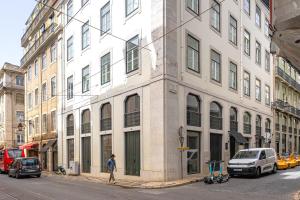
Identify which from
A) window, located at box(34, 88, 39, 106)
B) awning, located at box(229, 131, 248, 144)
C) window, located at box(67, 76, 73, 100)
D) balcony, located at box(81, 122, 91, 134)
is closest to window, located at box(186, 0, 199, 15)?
awning, located at box(229, 131, 248, 144)

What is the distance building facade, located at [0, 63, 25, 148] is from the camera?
191 ft

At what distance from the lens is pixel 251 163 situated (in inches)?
805

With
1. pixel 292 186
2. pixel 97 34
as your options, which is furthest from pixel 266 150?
pixel 97 34

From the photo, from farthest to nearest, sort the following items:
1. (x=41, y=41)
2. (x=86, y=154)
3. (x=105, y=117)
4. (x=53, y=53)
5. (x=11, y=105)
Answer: (x=11, y=105) → (x=41, y=41) → (x=53, y=53) → (x=86, y=154) → (x=105, y=117)

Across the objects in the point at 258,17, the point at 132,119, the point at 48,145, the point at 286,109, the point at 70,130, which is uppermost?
the point at 258,17

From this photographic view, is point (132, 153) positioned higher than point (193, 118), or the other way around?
point (193, 118)

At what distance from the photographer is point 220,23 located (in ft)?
90.6

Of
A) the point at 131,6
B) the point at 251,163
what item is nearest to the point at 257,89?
the point at 251,163

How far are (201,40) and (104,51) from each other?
7108 millimetres

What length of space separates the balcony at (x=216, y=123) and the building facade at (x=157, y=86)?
0.07 m

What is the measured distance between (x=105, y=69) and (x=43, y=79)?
16084 mm

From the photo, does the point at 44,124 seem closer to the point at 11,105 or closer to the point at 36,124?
the point at 36,124

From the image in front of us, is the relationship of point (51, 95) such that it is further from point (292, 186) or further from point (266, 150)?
point (292, 186)

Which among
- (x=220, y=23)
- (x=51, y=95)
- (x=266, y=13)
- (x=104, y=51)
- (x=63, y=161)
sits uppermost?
(x=266, y=13)
